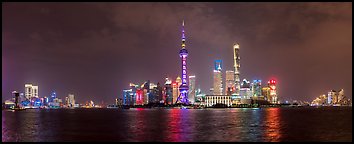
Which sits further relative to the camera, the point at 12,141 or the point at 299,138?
the point at 299,138

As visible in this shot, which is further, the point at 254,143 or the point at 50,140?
the point at 50,140

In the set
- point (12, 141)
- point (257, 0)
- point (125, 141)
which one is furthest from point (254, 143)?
point (12, 141)

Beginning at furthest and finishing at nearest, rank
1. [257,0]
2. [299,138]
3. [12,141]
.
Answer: [299,138]
[12,141]
[257,0]

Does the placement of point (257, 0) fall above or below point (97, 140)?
above

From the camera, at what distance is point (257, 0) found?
3922 cm

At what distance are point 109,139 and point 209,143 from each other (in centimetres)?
1534

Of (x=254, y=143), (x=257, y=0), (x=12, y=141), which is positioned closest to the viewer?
(x=257, y=0)

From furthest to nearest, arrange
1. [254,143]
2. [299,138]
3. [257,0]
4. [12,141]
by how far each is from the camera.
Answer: [299,138] < [12,141] < [254,143] < [257,0]

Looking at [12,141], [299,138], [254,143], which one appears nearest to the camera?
[254,143]

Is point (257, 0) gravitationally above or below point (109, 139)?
above

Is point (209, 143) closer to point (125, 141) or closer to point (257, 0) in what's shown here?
point (125, 141)

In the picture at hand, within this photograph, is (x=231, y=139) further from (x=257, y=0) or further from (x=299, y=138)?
(x=257, y=0)

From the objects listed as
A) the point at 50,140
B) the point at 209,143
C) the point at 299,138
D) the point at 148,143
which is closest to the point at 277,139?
the point at 299,138

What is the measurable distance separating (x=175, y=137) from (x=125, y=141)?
8190mm
